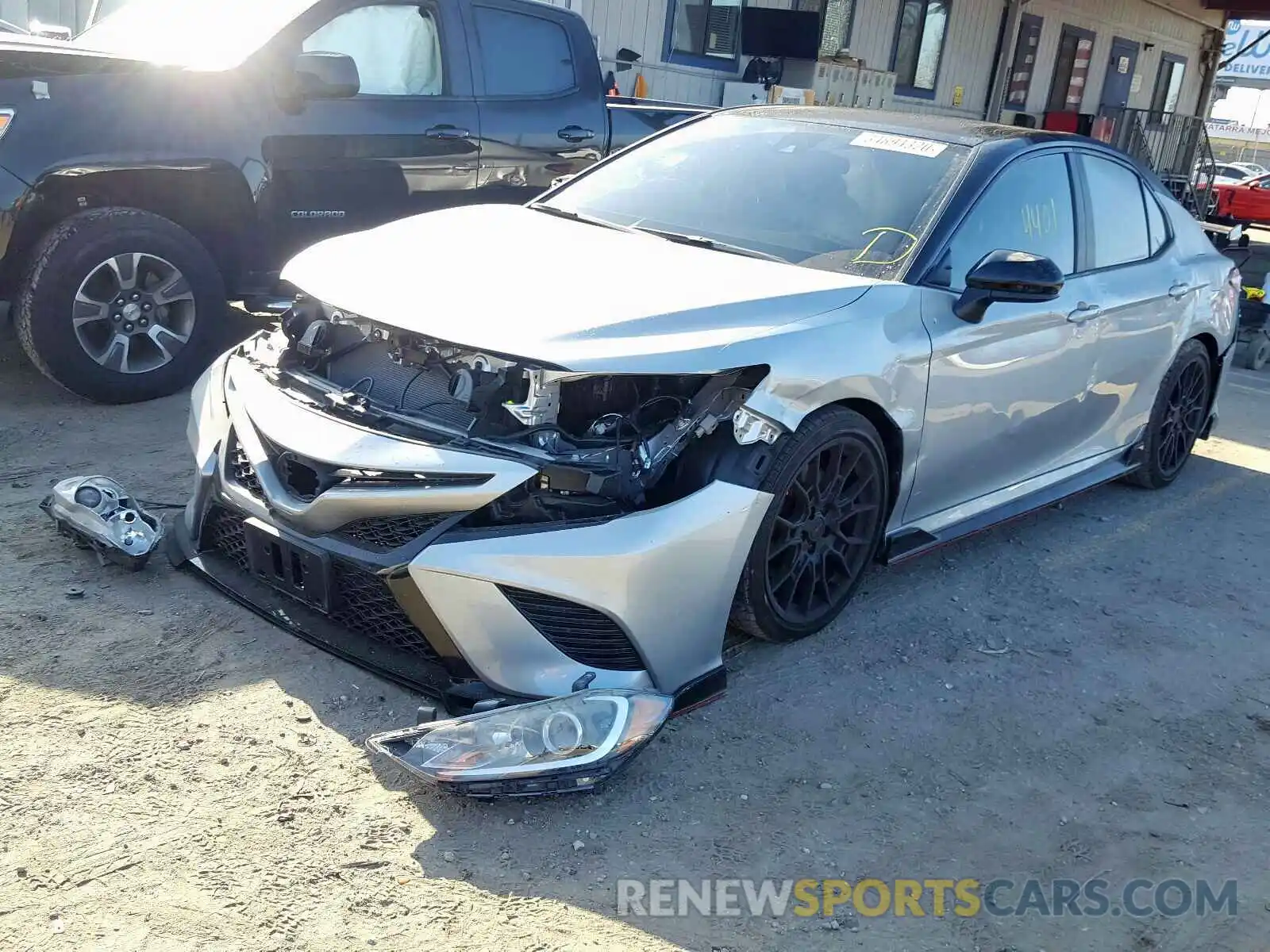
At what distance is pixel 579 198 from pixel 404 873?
281 centimetres

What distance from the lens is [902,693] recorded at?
12.1ft

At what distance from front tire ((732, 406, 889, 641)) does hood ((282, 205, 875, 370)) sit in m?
0.38

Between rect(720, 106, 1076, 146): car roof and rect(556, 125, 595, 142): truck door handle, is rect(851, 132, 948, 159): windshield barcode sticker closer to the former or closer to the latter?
rect(720, 106, 1076, 146): car roof

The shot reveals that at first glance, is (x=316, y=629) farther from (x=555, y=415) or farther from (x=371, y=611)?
(x=555, y=415)

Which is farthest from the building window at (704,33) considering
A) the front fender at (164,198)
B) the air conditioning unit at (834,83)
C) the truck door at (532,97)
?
the front fender at (164,198)

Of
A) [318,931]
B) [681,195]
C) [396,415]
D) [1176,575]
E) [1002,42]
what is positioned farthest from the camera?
[1002,42]

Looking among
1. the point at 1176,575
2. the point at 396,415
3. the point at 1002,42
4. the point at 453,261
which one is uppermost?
the point at 1002,42

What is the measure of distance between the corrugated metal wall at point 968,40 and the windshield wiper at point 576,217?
687cm

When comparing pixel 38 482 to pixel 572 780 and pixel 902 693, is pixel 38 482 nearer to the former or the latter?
pixel 572 780

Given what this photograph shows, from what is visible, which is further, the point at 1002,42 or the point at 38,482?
the point at 1002,42

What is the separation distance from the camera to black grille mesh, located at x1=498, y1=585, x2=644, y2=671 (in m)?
2.97

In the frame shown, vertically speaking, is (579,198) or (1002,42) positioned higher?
(1002,42)

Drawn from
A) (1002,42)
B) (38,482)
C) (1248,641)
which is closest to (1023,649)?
(1248,641)

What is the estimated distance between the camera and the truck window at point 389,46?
5.91 meters
